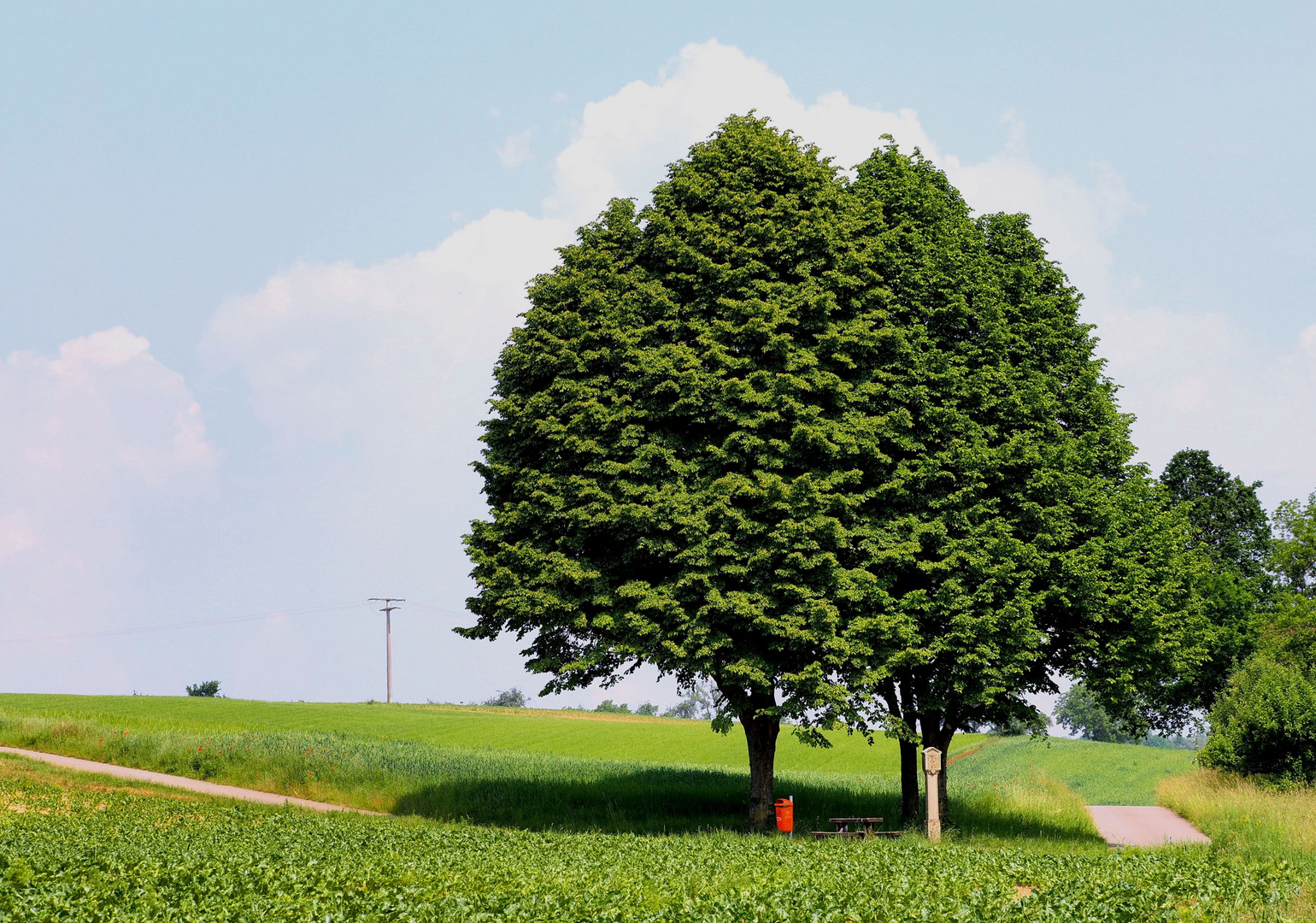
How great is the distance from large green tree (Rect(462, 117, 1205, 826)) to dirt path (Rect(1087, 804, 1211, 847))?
4.73 metres

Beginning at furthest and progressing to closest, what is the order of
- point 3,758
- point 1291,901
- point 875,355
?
point 3,758, point 875,355, point 1291,901

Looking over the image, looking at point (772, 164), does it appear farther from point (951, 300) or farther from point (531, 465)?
point (531, 465)

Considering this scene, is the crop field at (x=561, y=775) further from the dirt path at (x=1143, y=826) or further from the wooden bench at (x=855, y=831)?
the wooden bench at (x=855, y=831)

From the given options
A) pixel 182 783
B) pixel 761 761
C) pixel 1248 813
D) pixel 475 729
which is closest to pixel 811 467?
pixel 761 761

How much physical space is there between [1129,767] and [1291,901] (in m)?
46.5

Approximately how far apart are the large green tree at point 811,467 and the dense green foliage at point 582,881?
556 cm

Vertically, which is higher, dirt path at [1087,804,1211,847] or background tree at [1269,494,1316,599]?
background tree at [1269,494,1316,599]

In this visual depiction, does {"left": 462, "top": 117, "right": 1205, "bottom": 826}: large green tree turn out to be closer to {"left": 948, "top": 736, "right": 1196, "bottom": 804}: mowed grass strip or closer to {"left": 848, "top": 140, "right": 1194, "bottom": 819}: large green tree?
{"left": 848, "top": 140, "right": 1194, "bottom": 819}: large green tree

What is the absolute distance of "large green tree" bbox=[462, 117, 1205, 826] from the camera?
74.3 ft

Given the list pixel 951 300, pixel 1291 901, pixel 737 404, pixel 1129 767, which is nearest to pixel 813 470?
pixel 737 404

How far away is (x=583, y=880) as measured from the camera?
1315 cm

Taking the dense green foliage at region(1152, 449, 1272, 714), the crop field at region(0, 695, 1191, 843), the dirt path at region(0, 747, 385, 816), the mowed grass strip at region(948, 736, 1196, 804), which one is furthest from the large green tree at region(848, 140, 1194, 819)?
the dense green foliage at region(1152, 449, 1272, 714)

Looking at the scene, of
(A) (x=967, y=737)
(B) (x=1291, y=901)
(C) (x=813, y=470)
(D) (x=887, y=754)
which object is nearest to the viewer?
(B) (x=1291, y=901)

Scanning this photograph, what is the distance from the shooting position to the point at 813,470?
23.1 metres
